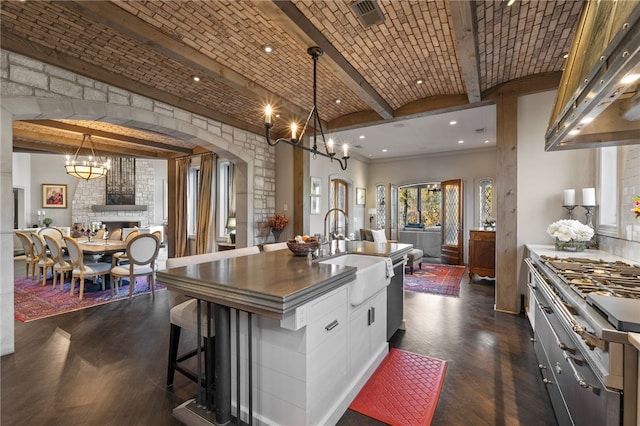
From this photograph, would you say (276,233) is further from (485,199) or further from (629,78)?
(485,199)

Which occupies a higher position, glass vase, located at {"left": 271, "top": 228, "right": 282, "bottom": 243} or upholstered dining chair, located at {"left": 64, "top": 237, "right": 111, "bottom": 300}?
glass vase, located at {"left": 271, "top": 228, "right": 282, "bottom": 243}

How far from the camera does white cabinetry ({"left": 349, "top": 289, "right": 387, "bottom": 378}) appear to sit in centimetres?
200

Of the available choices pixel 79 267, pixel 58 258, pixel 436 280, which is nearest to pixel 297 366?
pixel 79 267

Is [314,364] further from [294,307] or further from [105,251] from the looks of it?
[105,251]

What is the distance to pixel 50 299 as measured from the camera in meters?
4.20

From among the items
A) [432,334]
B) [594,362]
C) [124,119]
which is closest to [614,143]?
[594,362]

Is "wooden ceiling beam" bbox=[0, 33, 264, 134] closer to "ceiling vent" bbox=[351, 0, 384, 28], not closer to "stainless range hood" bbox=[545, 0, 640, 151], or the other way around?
"ceiling vent" bbox=[351, 0, 384, 28]

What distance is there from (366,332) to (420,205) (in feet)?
24.0

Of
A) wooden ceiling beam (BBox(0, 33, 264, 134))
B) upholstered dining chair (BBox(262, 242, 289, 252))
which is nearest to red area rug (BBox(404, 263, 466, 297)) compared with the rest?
upholstered dining chair (BBox(262, 242, 289, 252))

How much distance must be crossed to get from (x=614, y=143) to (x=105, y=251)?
5.99 m

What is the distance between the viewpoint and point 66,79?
9.91 feet

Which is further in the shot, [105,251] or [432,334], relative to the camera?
[105,251]

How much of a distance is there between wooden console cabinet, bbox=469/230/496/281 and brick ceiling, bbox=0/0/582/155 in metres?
2.55

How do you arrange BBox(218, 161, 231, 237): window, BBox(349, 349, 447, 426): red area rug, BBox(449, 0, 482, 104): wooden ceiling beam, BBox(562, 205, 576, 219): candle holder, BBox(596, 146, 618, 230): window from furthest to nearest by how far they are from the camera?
1. BBox(218, 161, 231, 237): window
2. BBox(562, 205, 576, 219): candle holder
3. BBox(596, 146, 618, 230): window
4. BBox(449, 0, 482, 104): wooden ceiling beam
5. BBox(349, 349, 447, 426): red area rug
